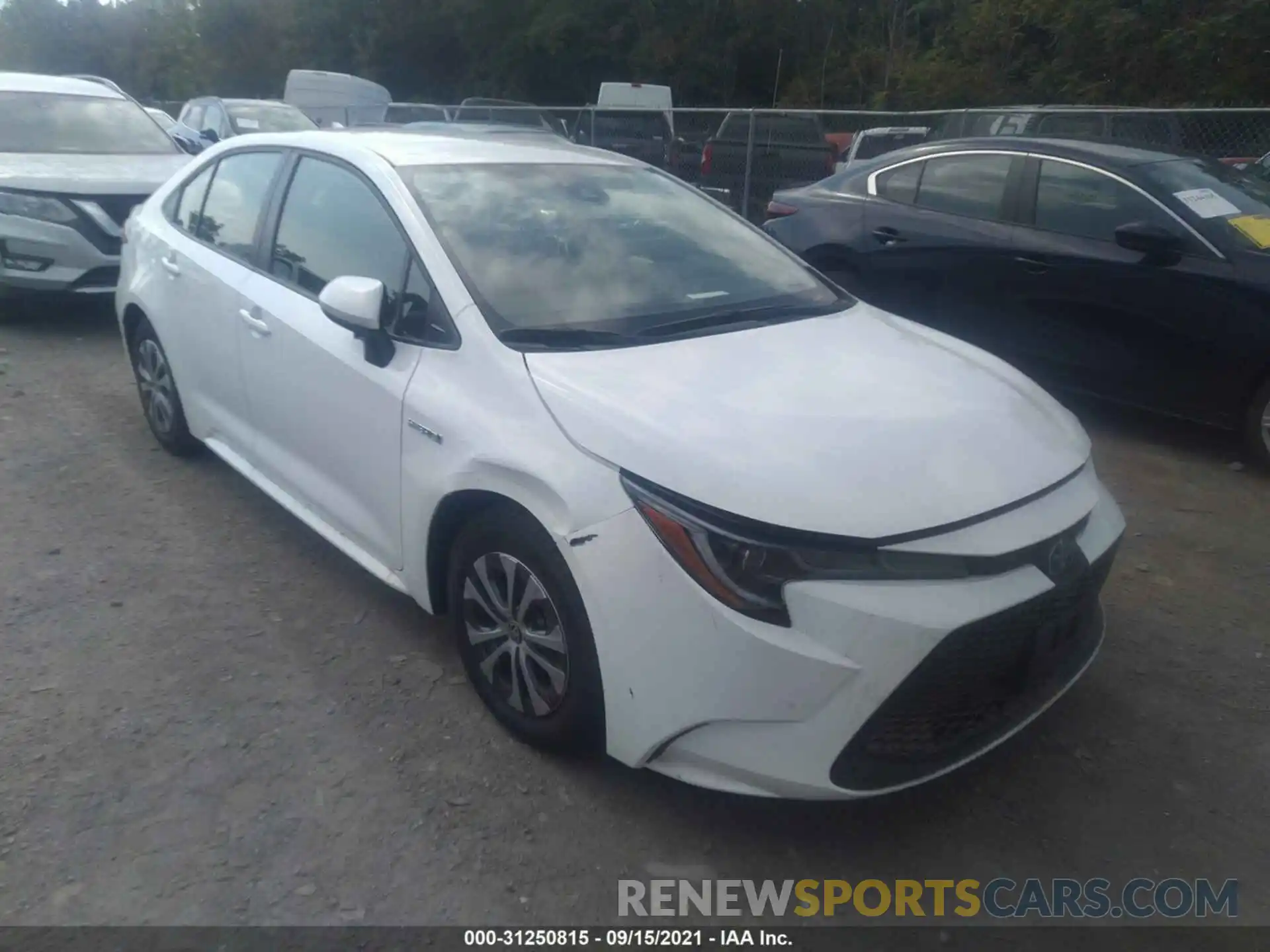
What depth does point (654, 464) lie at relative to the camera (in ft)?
8.54

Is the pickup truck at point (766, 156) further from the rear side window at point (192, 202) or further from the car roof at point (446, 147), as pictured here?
the car roof at point (446, 147)

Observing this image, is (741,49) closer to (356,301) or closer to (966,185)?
(966,185)

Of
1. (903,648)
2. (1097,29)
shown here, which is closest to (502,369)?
(903,648)

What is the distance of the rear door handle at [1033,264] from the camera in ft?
19.7

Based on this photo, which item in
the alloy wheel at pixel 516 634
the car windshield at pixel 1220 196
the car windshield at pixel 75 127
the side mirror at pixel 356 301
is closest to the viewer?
the alloy wheel at pixel 516 634

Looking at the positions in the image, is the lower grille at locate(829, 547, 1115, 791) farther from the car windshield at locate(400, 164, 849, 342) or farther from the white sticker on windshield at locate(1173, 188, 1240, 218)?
the white sticker on windshield at locate(1173, 188, 1240, 218)

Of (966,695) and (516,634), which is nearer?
(966,695)

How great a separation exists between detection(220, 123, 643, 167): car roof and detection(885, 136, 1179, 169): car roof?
3.04 metres

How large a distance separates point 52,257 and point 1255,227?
752cm

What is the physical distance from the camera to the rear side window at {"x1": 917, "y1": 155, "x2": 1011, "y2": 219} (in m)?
6.38

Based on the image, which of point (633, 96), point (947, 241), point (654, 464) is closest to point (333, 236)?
point (654, 464)

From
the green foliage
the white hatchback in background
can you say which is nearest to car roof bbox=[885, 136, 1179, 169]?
the white hatchback in background

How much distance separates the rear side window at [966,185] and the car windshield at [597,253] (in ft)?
9.20

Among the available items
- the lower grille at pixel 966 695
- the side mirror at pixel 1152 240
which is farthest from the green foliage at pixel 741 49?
the lower grille at pixel 966 695
